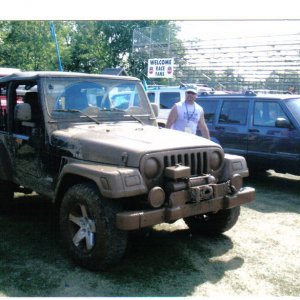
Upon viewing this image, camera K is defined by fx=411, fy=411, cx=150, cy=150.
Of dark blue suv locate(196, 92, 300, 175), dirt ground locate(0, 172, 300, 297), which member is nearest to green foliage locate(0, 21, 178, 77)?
dark blue suv locate(196, 92, 300, 175)

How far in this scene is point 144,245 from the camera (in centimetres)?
448

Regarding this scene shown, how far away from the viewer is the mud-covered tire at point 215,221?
4.59 meters

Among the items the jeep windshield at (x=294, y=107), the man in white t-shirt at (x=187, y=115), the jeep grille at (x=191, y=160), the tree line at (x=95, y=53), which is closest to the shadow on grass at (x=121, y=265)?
the jeep grille at (x=191, y=160)

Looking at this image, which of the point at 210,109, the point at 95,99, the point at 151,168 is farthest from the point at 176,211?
the point at 210,109

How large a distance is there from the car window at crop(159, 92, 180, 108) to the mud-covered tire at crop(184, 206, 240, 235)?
7464 mm

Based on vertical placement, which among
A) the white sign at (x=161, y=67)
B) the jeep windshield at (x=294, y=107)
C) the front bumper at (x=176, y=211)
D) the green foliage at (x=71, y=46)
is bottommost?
the front bumper at (x=176, y=211)

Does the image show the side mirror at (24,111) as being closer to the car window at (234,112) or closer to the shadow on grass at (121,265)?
the shadow on grass at (121,265)

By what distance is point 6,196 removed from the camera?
17.8ft

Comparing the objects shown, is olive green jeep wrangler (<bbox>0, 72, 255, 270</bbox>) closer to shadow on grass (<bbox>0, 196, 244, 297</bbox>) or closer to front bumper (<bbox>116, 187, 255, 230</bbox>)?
front bumper (<bbox>116, 187, 255, 230</bbox>)

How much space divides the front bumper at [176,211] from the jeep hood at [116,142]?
1.51ft

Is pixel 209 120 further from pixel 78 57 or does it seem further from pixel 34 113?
pixel 78 57

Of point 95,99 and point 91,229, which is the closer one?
point 91,229

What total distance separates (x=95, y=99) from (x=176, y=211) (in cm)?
187

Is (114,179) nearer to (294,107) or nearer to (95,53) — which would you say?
(294,107)
